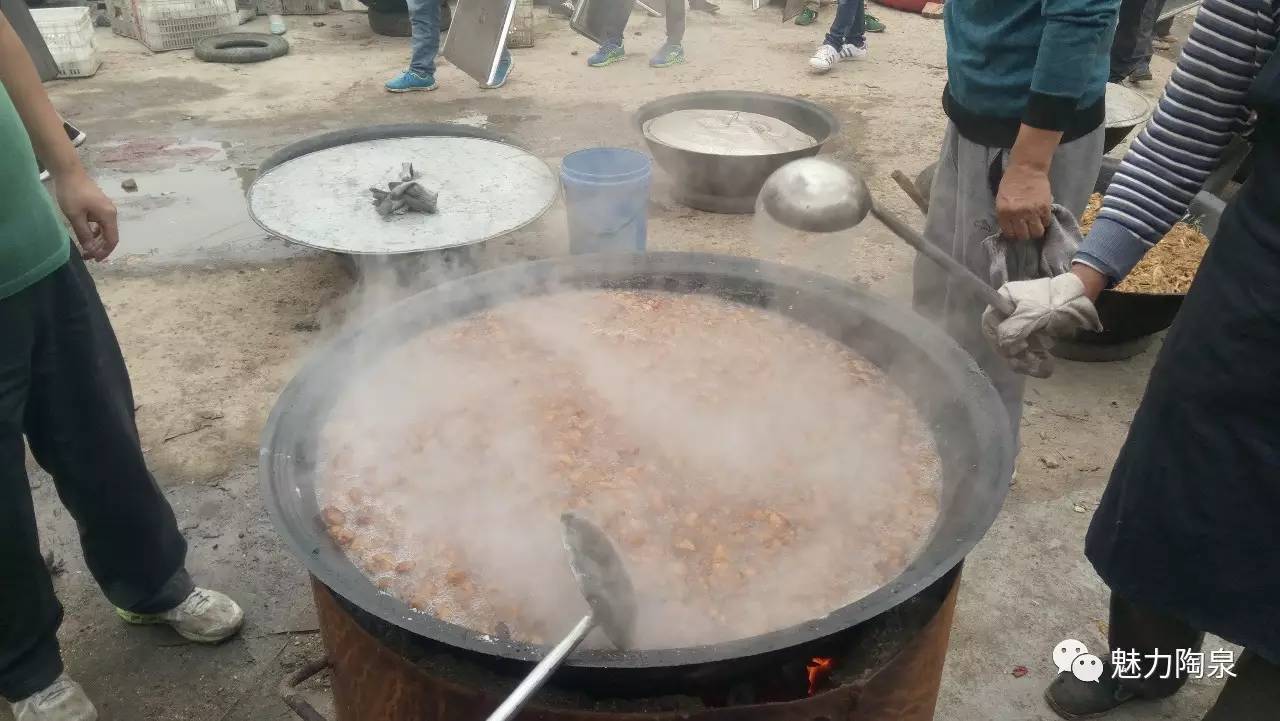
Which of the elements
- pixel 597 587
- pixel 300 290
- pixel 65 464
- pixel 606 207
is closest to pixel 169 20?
pixel 300 290

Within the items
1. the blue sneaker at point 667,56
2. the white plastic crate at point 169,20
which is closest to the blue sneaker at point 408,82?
the blue sneaker at point 667,56

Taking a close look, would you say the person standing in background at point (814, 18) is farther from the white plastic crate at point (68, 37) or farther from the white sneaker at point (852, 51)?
the white plastic crate at point (68, 37)

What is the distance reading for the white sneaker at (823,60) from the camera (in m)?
8.91

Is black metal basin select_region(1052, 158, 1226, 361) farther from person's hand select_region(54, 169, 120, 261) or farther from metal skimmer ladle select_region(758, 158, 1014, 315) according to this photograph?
person's hand select_region(54, 169, 120, 261)

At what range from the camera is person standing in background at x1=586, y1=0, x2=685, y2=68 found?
9094 mm

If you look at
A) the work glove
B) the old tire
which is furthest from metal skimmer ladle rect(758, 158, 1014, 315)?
the old tire

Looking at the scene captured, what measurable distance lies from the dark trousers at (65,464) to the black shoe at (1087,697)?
3145 millimetres

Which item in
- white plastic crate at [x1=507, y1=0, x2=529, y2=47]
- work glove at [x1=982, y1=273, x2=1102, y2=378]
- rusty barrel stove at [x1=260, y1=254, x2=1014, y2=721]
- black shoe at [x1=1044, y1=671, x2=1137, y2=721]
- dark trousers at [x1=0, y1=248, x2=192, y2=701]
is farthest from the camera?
white plastic crate at [x1=507, y1=0, x2=529, y2=47]

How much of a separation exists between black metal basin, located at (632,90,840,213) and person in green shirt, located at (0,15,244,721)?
3964 mm

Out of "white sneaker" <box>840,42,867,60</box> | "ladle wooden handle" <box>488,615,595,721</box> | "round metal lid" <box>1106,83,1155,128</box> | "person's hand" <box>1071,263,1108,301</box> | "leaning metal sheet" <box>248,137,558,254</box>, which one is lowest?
"white sneaker" <box>840,42,867,60</box>

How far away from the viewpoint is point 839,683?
1.64m

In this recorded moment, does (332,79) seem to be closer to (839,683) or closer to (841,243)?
(841,243)

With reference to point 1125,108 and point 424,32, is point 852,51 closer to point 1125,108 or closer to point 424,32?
point 1125,108

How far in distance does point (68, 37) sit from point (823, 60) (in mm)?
7893
